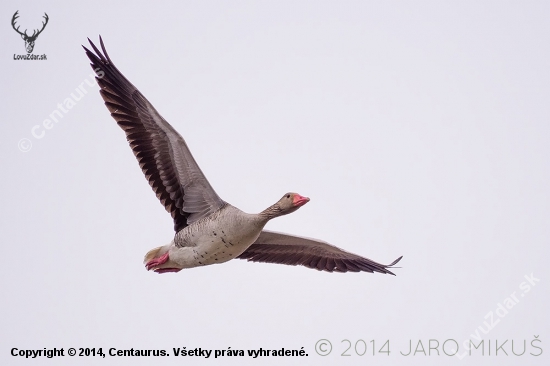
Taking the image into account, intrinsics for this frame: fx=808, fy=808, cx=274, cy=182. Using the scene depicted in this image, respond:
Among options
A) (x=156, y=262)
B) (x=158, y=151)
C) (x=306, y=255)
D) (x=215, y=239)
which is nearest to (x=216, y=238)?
(x=215, y=239)

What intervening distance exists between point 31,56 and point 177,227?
20.8ft

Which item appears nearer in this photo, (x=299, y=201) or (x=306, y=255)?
(x=299, y=201)

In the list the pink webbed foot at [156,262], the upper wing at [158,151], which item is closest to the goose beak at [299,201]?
the upper wing at [158,151]

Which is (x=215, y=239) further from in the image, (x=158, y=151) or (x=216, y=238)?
(x=158, y=151)

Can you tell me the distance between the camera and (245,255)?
11.9m

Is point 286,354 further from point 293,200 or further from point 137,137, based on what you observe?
point 137,137

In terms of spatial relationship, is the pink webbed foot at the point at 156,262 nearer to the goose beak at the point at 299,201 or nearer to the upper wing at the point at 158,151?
the upper wing at the point at 158,151

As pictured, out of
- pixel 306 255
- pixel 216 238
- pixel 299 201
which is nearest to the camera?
pixel 299 201

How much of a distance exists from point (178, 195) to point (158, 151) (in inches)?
25.5

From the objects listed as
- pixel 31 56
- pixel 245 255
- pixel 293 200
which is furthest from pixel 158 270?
pixel 31 56

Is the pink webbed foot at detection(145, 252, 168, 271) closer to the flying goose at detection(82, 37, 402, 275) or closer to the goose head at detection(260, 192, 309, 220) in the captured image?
the flying goose at detection(82, 37, 402, 275)

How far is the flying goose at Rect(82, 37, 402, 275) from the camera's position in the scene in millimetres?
10211

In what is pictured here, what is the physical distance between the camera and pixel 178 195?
10891 mm

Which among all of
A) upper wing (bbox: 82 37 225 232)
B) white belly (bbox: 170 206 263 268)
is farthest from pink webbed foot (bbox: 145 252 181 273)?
upper wing (bbox: 82 37 225 232)
